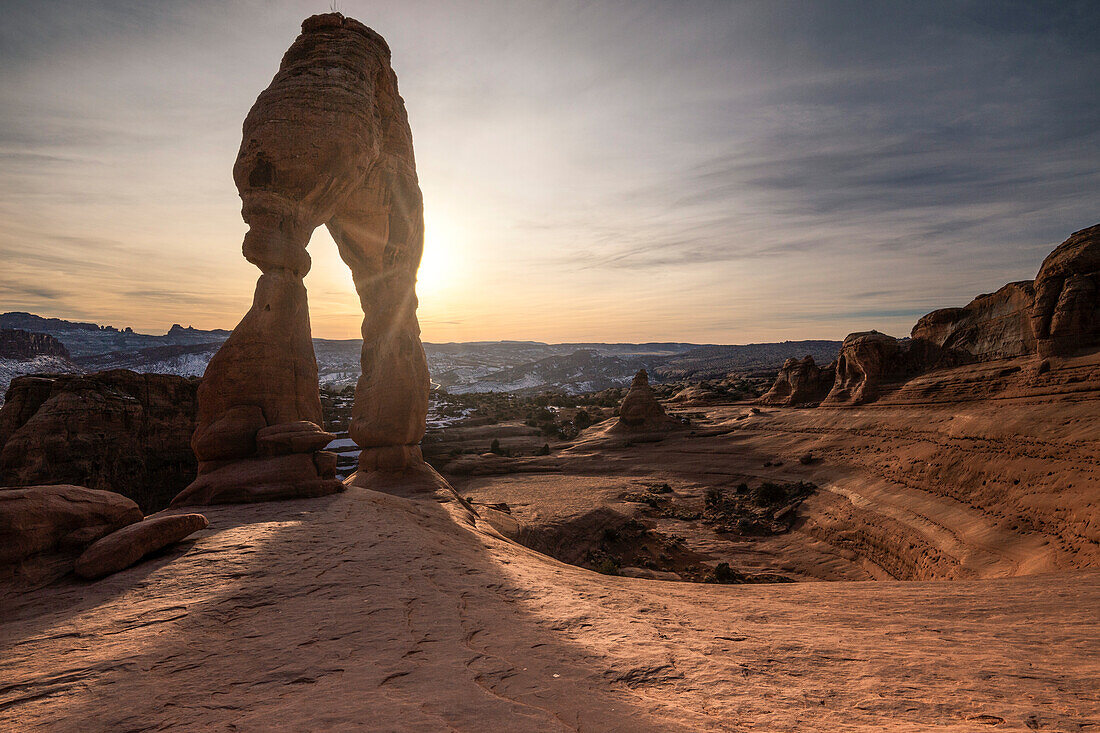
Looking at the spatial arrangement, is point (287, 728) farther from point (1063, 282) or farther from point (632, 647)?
point (1063, 282)

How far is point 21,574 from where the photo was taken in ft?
17.5

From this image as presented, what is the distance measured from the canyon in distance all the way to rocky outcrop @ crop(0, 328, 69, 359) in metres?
71.1

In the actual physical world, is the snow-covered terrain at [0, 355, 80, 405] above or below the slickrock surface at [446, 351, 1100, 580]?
above

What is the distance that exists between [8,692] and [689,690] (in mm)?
4795

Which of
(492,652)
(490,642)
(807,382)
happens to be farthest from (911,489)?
(807,382)

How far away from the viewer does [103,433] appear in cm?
1608

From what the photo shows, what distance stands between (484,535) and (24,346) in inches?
3729

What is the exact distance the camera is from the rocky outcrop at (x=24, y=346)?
208 feet

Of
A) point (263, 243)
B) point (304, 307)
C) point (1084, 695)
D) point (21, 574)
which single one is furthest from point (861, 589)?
point (263, 243)

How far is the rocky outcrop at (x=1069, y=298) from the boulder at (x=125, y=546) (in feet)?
86.5

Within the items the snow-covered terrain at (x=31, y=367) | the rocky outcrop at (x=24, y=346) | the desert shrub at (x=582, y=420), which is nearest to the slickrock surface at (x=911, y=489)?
the desert shrub at (x=582, y=420)

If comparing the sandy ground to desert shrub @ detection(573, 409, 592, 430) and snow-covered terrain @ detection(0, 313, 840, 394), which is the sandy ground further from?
snow-covered terrain @ detection(0, 313, 840, 394)

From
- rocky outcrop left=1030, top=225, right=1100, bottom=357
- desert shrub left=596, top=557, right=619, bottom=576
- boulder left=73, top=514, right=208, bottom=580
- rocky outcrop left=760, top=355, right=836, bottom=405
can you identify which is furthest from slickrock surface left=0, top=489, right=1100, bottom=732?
rocky outcrop left=760, top=355, right=836, bottom=405

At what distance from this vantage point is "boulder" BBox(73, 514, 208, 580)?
18.0ft
